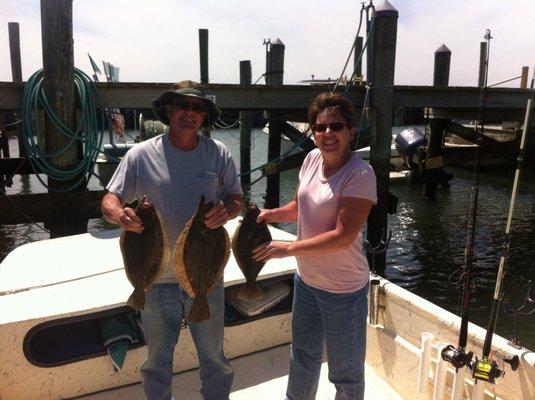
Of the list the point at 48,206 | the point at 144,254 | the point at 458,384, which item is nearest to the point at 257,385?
the point at 458,384

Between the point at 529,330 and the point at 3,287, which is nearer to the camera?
the point at 3,287

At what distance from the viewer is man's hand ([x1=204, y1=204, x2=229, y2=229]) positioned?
260cm

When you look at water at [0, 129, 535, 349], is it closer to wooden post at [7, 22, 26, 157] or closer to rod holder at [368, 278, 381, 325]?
rod holder at [368, 278, 381, 325]

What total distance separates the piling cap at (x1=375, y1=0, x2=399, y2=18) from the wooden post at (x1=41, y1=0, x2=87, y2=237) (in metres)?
4.74

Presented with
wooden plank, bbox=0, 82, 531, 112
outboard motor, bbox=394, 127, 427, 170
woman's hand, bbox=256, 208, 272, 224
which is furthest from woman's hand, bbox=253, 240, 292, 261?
outboard motor, bbox=394, 127, 427, 170

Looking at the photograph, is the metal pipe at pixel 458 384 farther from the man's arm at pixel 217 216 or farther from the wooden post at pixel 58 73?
the wooden post at pixel 58 73

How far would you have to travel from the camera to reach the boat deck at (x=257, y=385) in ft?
12.2

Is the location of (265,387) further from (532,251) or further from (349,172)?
(532,251)

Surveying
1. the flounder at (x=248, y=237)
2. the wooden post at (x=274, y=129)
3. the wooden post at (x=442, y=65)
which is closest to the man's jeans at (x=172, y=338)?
the flounder at (x=248, y=237)

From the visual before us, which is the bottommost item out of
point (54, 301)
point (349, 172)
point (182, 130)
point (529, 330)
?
point (529, 330)

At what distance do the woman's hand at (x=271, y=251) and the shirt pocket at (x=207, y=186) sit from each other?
1.68 feet

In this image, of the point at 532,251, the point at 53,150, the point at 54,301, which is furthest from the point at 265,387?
the point at 532,251

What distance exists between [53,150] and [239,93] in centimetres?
352

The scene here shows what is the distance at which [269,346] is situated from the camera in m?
4.40
